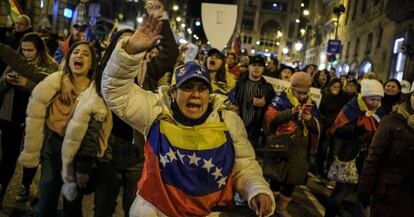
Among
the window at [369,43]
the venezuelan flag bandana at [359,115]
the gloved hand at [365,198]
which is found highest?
the window at [369,43]

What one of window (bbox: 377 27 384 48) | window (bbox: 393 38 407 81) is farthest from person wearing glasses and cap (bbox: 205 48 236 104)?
window (bbox: 377 27 384 48)

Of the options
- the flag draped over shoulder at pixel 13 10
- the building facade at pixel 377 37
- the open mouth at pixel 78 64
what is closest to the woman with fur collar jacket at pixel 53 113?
the open mouth at pixel 78 64

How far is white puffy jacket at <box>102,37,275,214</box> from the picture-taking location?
264 centimetres

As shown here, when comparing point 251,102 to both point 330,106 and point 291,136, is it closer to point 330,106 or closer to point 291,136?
point 291,136

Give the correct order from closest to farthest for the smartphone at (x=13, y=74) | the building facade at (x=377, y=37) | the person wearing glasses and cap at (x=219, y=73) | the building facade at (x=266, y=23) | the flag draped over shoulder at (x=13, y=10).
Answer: the smartphone at (x=13, y=74), the person wearing glasses and cap at (x=219, y=73), the flag draped over shoulder at (x=13, y=10), the building facade at (x=377, y=37), the building facade at (x=266, y=23)

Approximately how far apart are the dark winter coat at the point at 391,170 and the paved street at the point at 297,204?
2.14m

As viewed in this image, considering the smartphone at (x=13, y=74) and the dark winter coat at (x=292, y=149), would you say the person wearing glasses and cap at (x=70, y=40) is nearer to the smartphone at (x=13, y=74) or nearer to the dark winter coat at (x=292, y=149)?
the smartphone at (x=13, y=74)

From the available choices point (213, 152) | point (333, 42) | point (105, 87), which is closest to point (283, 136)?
point (213, 152)

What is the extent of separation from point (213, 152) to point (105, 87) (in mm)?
767

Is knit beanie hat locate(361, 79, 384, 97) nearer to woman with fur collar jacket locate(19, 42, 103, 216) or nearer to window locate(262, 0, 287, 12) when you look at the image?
woman with fur collar jacket locate(19, 42, 103, 216)

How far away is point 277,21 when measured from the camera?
110m

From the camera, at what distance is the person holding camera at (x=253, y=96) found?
6867mm

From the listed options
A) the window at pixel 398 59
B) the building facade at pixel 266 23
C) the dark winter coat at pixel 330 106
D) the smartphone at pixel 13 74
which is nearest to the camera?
the smartphone at pixel 13 74

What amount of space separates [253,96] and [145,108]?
4102mm
